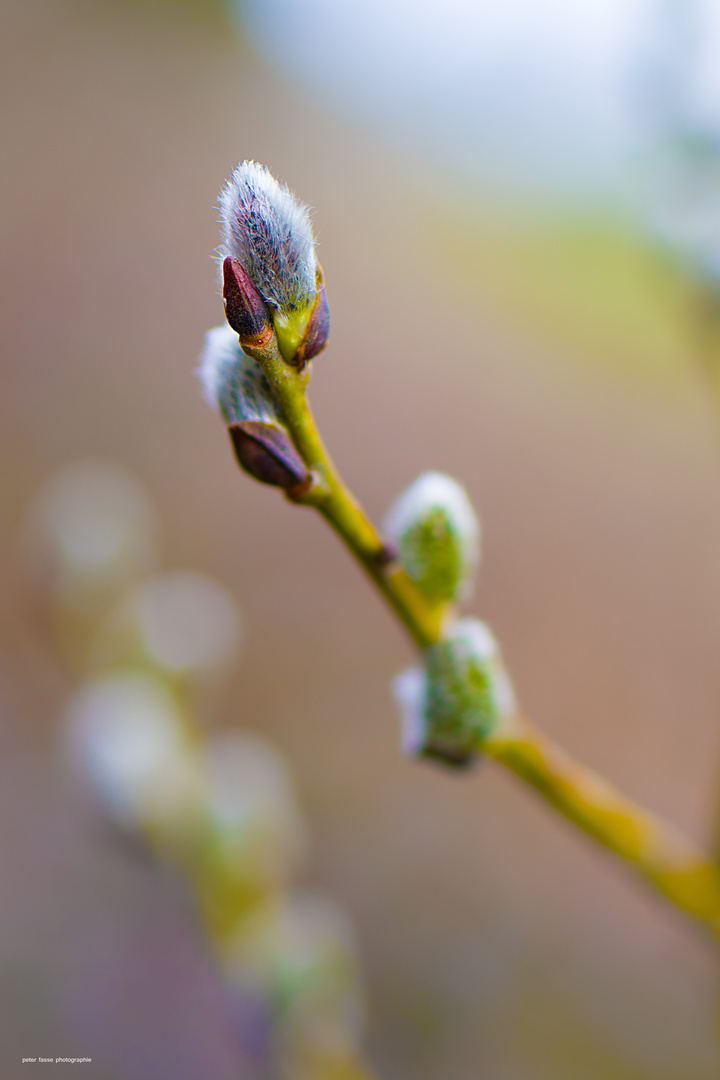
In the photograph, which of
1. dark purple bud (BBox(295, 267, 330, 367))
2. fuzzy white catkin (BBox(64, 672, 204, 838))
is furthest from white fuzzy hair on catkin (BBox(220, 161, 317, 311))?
fuzzy white catkin (BBox(64, 672, 204, 838))

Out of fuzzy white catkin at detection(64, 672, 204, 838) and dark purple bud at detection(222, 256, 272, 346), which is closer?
dark purple bud at detection(222, 256, 272, 346)

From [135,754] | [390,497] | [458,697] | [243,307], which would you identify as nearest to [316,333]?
[243,307]

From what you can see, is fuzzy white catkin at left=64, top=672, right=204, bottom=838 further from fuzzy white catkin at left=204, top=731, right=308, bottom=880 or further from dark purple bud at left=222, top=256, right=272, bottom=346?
dark purple bud at left=222, top=256, right=272, bottom=346

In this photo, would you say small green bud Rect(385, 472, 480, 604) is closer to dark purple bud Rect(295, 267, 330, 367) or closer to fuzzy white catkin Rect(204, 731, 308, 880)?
dark purple bud Rect(295, 267, 330, 367)

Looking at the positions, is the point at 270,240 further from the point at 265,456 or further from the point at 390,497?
the point at 390,497

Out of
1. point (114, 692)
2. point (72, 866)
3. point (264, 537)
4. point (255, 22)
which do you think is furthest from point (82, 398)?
point (255, 22)

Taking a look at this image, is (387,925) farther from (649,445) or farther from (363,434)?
(649,445)

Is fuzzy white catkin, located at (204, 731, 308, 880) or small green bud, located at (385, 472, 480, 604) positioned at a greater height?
small green bud, located at (385, 472, 480, 604)

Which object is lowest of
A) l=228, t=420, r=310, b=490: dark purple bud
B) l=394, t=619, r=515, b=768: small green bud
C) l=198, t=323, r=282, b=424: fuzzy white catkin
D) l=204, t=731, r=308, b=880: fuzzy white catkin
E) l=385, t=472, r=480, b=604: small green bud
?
l=204, t=731, r=308, b=880: fuzzy white catkin
